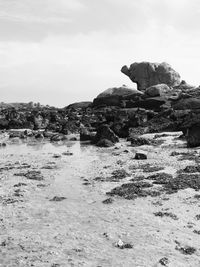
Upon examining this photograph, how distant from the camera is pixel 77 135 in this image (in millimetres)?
51000

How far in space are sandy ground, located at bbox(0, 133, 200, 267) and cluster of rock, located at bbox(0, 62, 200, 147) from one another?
15630mm

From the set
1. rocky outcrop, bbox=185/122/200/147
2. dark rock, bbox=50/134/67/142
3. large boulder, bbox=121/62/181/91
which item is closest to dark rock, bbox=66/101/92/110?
large boulder, bbox=121/62/181/91

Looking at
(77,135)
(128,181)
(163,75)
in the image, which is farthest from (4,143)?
(163,75)

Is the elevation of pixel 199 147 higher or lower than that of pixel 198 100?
lower

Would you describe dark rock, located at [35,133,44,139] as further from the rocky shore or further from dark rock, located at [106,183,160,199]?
dark rock, located at [106,183,160,199]

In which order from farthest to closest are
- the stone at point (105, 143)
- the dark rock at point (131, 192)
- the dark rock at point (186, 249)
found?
1. the stone at point (105, 143)
2. the dark rock at point (131, 192)
3. the dark rock at point (186, 249)

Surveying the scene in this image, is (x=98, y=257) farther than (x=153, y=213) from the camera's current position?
No

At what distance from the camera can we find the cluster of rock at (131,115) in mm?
46000

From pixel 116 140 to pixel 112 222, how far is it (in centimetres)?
2551

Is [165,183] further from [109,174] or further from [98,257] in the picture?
[98,257]

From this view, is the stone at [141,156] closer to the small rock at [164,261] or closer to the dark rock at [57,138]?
the dark rock at [57,138]

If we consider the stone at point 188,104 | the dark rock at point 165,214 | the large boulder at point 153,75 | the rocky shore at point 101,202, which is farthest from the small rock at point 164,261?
the large boulder at point 153,75

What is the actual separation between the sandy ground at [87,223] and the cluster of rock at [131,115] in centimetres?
1563

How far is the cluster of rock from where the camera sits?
151ft
